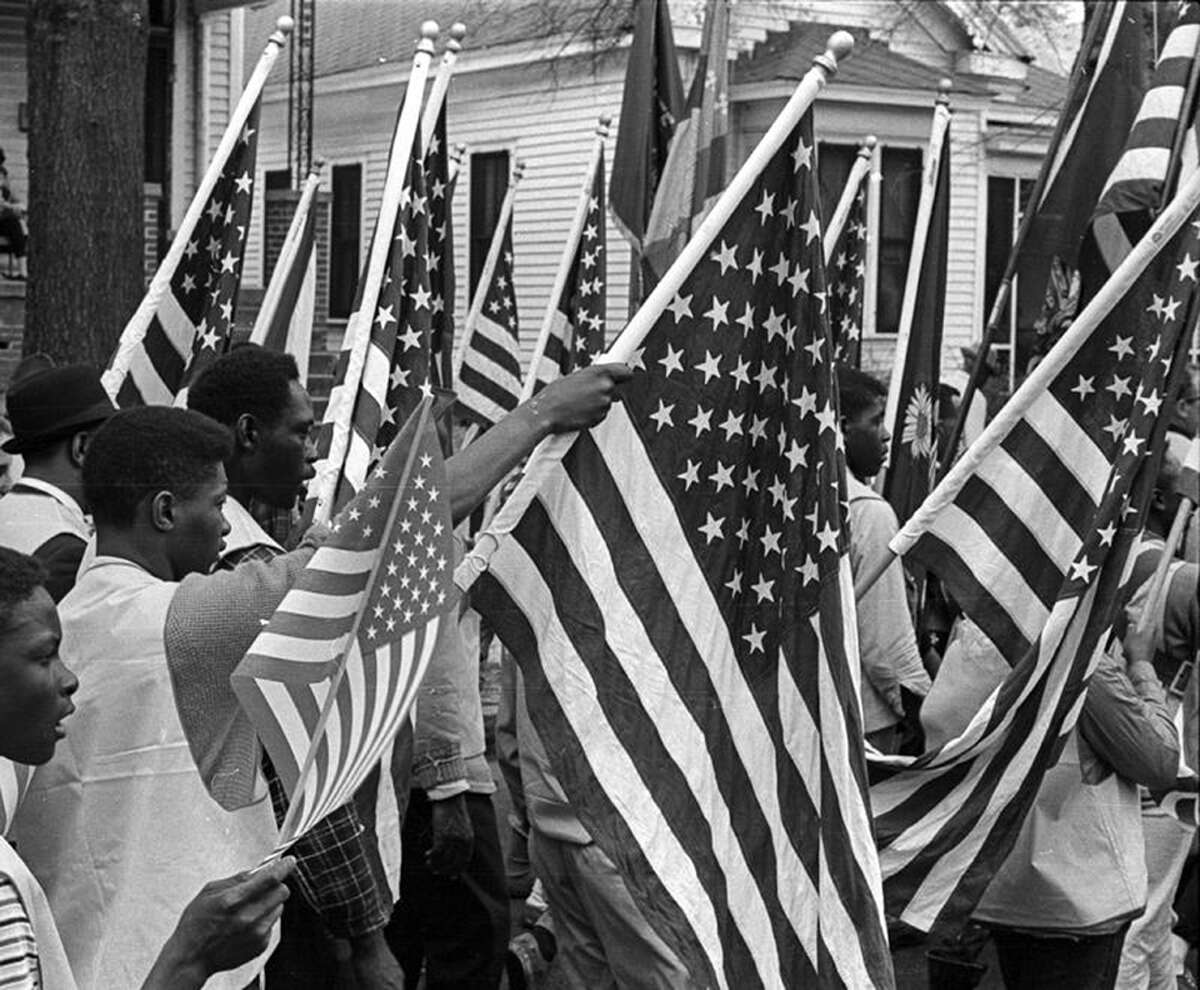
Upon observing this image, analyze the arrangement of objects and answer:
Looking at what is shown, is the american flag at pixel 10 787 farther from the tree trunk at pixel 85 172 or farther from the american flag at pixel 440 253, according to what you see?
the tree trunk at pixel 85 172

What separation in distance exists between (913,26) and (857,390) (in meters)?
21.1

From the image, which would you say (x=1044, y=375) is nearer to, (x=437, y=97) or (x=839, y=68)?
(x=437, y=97)

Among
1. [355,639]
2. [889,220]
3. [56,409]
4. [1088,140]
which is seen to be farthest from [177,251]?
[889,220]

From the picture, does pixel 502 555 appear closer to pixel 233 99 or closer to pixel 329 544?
pixel 329 544

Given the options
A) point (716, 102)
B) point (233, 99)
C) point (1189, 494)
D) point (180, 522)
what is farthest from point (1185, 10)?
point (233, 99)

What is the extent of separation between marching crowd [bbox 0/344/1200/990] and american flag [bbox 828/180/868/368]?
96cm

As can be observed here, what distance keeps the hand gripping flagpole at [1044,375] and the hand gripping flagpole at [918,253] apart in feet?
10.7

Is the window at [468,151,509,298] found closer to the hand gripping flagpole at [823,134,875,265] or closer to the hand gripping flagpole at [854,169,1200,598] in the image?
the hand gripping flagpole at [823,134,875,265]

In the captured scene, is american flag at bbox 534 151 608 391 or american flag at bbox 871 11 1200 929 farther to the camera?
american flag at bbox 534 151 608 391

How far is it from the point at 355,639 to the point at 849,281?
5892 mm

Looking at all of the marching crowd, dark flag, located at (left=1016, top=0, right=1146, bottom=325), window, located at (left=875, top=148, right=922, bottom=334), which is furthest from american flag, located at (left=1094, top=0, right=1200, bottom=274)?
window, located at (left=875, top=148, right=922, bottom=334)

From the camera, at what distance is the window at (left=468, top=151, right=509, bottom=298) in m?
26.7

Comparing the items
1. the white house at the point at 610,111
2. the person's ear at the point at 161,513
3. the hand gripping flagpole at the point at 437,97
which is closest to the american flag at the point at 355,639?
the person's ear at the point at 161,513

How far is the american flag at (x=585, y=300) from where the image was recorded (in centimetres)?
981
